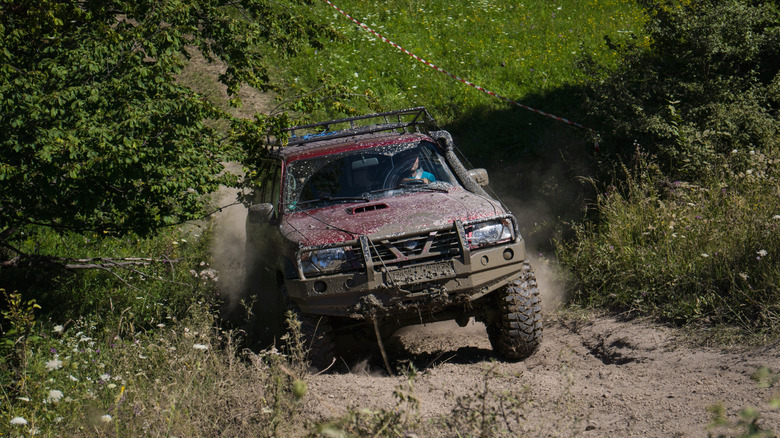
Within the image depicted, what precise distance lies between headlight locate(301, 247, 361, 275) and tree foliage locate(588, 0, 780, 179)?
203 inches

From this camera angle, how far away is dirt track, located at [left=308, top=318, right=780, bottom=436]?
14.3 feet

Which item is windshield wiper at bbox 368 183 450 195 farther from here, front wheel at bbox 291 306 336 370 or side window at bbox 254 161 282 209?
front wheel at bbox 291 306 336 370

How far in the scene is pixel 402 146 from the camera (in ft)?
23.5

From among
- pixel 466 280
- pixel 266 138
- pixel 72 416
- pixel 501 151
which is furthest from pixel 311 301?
pixel 501 151

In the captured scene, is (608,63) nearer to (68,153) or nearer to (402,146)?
(402,146)

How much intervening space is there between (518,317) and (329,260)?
160 centimetres

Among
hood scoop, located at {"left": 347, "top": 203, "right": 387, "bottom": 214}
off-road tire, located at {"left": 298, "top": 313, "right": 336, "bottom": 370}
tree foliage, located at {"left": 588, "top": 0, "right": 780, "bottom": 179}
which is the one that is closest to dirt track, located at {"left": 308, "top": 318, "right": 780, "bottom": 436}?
off-road tire, located at {"left": 298, "top": 313, "right": 336, "bottom": 370}

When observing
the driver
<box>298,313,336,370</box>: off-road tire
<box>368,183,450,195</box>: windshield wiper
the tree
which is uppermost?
the tree

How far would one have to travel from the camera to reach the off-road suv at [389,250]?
5555 mm

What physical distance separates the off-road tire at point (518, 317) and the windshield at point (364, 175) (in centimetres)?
121

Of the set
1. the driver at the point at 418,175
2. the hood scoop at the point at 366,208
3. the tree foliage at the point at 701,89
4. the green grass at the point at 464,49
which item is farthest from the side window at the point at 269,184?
the green grass at the point at 464,49

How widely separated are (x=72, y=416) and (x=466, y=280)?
2.85m

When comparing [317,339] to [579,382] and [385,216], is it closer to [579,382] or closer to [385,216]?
[385,216]

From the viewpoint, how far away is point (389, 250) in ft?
18.4
